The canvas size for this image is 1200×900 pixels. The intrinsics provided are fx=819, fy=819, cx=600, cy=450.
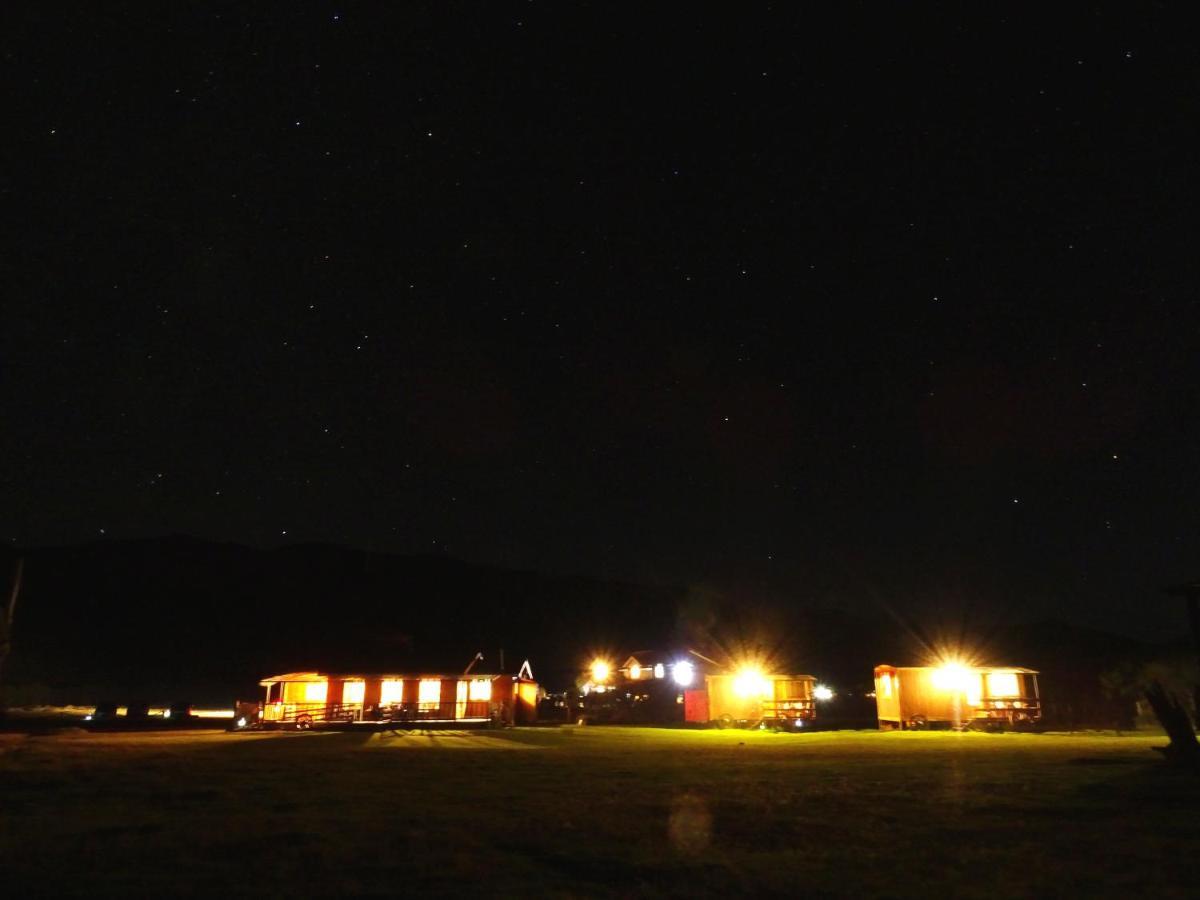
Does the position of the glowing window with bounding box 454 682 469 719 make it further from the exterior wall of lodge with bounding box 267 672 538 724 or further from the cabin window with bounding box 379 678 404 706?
the cabin window with bounding box 379 678 404 706

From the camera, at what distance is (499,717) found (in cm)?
4684

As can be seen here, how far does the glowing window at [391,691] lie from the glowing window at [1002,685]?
106 feet

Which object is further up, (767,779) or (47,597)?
(47,597)

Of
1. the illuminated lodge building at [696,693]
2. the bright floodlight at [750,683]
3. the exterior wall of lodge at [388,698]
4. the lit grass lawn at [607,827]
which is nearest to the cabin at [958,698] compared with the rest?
the illuminated lodge building at [696,693]

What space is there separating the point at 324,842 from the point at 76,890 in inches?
109

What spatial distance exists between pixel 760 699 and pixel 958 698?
32.5ft

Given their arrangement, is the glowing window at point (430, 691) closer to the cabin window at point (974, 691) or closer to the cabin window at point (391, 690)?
the cabin window at point (391, 690)

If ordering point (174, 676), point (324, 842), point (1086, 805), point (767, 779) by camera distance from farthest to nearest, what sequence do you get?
point (174, 676) → point (767, 779) → point (1086, 805) → point (324, 842)

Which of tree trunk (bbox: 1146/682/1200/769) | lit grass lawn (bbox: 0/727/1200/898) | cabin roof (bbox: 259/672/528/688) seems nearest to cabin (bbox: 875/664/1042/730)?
lit grass lawn (bbox: 0/727/1200/898)

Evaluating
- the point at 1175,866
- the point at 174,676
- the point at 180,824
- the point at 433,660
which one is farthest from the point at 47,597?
the point at 1175,866

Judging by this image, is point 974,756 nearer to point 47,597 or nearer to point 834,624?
point 834,624

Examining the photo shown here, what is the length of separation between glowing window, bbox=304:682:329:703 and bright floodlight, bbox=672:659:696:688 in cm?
2449

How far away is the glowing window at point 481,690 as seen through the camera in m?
49.8

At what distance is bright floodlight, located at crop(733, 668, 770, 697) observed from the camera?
44.1 m
